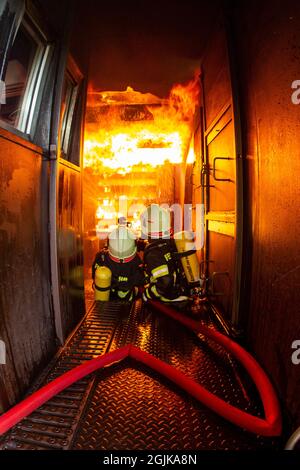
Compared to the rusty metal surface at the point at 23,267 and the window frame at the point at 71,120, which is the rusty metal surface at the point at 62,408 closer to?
the rusty metal surface at the point at 23,267

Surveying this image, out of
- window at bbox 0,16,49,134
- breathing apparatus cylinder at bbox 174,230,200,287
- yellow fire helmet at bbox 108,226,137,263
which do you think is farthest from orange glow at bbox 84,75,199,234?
breathing apparatus cylinder at bbox 174,230,200,287

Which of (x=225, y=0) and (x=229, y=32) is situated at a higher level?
(x=225, y=0)

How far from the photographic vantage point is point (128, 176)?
34.8 ft

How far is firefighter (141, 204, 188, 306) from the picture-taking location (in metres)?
4.25

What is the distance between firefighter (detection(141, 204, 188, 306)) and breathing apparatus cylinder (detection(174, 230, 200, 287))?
142mm

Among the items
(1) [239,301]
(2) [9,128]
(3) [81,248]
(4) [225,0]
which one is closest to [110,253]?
(3) [81,248]

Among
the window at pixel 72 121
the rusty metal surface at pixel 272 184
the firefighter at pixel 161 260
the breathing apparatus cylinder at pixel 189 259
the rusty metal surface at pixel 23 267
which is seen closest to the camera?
the rusty metal surface at pixel 272 184

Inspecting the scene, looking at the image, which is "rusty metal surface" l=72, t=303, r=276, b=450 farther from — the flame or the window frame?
the flame

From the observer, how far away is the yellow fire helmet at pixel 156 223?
14.6 feet

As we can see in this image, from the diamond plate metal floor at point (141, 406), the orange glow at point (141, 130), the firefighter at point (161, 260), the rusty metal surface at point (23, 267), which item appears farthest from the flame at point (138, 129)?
the diamond plate metal floor at point (141, 406)

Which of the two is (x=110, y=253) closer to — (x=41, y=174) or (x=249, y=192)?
(x=41, y=174)

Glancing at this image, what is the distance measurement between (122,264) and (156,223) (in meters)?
1.02

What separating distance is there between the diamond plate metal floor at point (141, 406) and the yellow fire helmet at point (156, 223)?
1.69m
